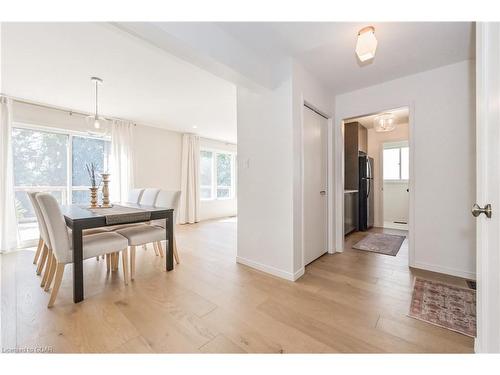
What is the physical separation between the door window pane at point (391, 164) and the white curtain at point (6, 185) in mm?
7047

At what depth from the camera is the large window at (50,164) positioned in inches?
134

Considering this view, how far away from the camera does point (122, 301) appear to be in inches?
70.1

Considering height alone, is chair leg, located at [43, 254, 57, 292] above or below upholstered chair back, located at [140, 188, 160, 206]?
below

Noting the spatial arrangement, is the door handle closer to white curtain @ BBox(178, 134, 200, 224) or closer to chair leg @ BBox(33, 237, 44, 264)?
chair leg @ BBox(33, 237, 44, 264)

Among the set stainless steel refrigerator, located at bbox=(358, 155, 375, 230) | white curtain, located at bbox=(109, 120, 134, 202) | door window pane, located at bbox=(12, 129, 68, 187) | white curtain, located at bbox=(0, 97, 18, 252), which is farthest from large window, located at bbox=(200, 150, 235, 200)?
stainless steel refrigerator, located at bbox=(358, 155, 375, 230)

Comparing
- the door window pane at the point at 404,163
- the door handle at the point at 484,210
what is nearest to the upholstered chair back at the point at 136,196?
the door handle at the point at 484,210

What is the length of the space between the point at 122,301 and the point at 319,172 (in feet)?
8.26

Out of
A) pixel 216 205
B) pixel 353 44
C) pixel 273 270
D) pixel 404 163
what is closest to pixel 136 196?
pixel 273 270

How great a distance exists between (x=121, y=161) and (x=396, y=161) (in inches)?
240

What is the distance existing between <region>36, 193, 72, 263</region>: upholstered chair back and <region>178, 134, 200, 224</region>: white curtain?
3.64 metres

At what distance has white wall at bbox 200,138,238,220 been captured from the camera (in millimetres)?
6090

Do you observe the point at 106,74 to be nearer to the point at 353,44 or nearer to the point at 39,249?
the point at 39,249

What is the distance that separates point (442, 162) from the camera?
2.35 m
